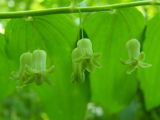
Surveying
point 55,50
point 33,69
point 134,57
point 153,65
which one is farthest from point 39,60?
point 153,65

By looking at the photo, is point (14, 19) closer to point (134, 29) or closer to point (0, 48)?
point (0, 48)

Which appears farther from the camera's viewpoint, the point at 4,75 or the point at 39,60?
the point at 4,75

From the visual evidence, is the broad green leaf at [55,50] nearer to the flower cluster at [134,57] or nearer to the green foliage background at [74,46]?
the green foliage background at [74,46]

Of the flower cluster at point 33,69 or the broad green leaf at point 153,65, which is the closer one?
the flower cluster at point 33,69

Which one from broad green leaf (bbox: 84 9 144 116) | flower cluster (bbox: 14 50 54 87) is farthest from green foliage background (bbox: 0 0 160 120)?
flower cluster (bbox: 14 50 54 87)

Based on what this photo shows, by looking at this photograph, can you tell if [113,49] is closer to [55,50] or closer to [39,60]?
[55,50]

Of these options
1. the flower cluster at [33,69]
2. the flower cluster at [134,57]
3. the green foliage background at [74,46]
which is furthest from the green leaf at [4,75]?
the flower cluster at [134,57]

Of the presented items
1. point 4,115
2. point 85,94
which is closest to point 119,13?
point 85,94
